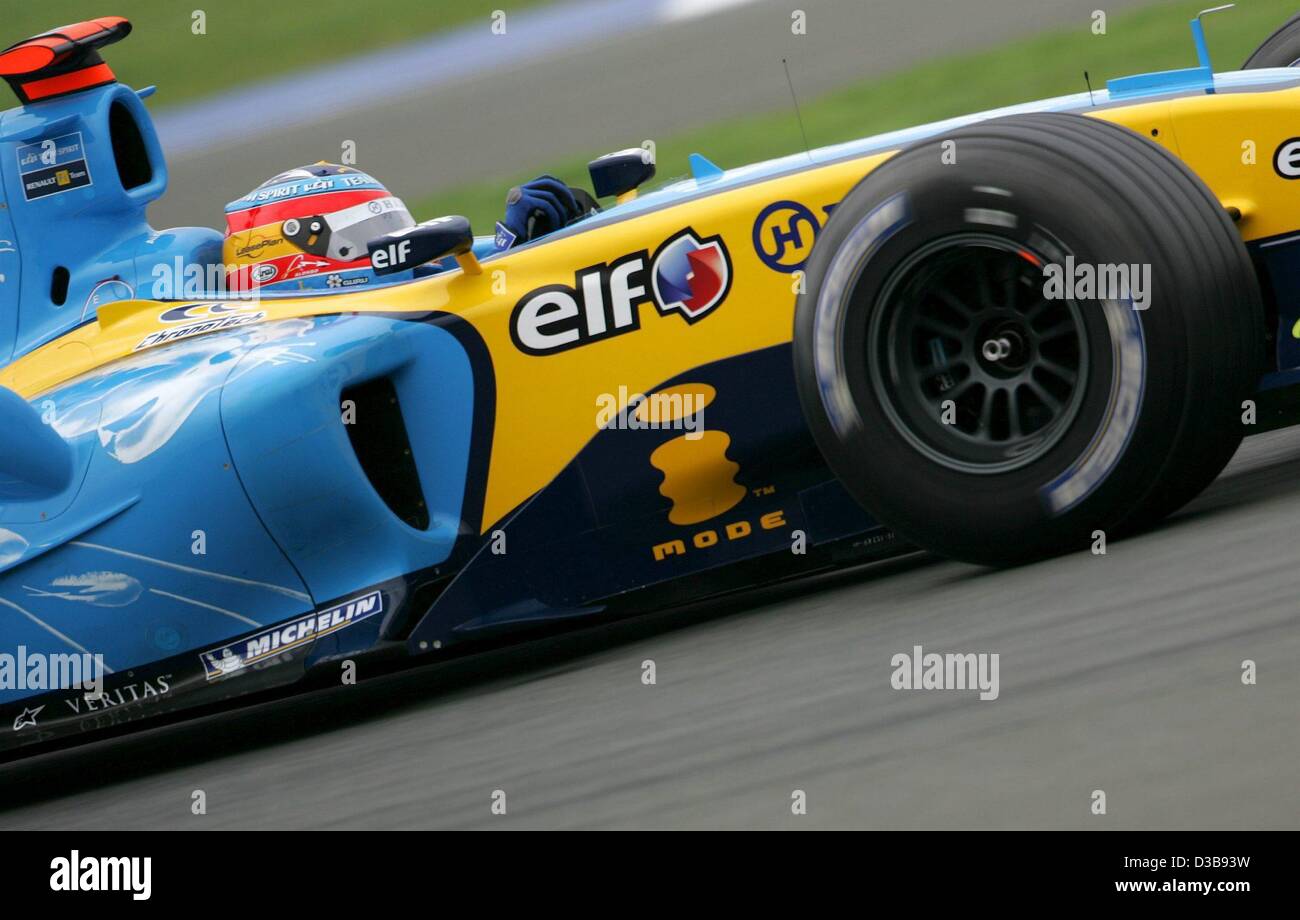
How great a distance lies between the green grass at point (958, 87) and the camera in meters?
12.0

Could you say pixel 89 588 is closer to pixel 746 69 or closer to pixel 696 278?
pixel 696 278

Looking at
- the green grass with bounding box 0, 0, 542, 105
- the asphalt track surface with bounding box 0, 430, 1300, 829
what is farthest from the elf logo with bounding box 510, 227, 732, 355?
the green grass with bounding box 0, 0, 542, 105

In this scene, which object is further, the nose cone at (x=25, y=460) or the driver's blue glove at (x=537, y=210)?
the driver's blue glove at (x=537, y=210)

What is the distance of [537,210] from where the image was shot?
486 centimetres

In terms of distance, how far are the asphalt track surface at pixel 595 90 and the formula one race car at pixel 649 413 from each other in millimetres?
8232

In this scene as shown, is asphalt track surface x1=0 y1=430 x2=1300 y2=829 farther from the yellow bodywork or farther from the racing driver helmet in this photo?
the racing driver helmet

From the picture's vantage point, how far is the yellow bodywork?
13.3ft

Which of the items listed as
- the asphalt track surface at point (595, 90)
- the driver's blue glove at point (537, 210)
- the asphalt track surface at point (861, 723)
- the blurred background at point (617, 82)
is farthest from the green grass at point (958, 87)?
the asphalt track surface at point (861, 723)

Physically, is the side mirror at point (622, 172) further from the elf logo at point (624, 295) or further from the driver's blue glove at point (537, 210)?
the elf logo at point (624, 295)

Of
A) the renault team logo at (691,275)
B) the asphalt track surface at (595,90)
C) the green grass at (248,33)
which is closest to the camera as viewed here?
the renault team logo at (691,275)

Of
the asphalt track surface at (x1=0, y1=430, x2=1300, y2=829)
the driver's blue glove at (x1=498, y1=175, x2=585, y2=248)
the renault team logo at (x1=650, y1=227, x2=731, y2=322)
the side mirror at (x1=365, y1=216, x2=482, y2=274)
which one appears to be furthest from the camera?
the driver's blue glove at (x1=498, y1=175, x2=585, y2=248)

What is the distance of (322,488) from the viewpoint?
4496 millimetres

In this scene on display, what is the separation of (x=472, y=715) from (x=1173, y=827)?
2315mm

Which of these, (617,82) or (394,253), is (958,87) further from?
(394,253)
